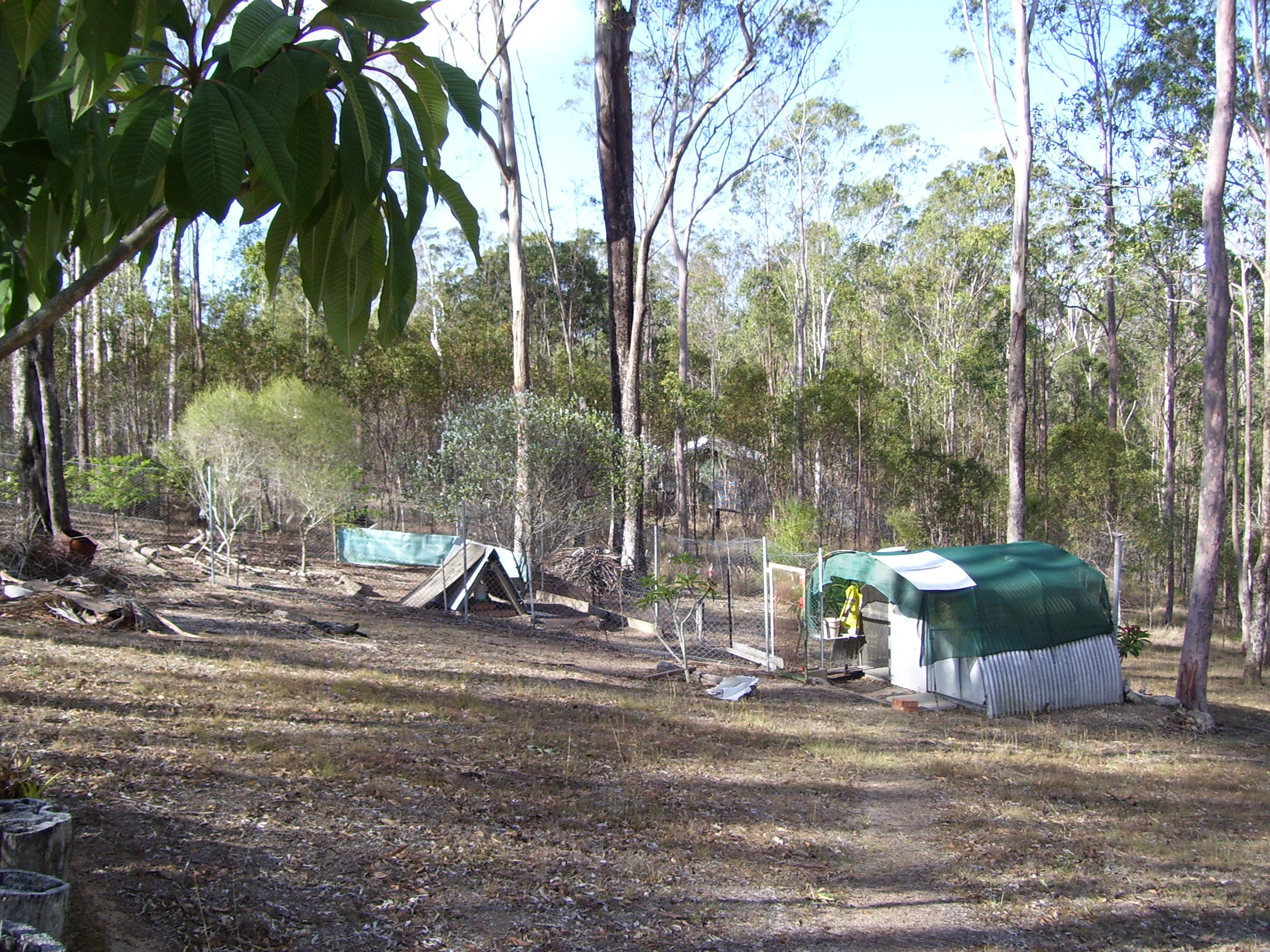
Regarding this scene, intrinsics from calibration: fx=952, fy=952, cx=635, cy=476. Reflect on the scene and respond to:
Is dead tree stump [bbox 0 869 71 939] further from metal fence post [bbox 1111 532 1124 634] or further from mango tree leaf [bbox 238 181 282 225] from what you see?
metal fence post [bbox 1111 532 1124 634]

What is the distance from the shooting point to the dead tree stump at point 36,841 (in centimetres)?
336

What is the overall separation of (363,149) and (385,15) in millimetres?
330

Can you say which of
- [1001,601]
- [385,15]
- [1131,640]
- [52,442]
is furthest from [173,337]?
[385,15]

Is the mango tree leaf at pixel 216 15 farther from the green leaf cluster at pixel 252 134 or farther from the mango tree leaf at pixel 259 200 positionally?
the mango tree leaf at pixel 259 200

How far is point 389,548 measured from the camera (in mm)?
23250

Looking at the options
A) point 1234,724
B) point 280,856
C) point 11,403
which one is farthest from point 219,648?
point 11,403

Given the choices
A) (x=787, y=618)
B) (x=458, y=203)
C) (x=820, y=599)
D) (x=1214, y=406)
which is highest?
(x=1214, y=406)

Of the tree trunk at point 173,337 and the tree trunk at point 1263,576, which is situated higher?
the tree trunk at point 173,337

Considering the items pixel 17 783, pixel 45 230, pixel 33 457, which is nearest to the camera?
pixel 45 230

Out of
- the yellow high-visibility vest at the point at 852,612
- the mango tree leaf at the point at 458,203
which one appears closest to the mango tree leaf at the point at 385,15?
the mango tree leaf at the point at 458,203

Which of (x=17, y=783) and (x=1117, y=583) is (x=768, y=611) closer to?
→ (x=1117, y=583)

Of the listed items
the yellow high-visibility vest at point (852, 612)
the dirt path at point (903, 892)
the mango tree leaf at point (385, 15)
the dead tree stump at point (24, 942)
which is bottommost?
the dirt path at point (903, 892)

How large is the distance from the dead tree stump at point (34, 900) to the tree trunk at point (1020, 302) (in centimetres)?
1760

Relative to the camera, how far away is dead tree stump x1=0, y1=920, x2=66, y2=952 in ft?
7.46
